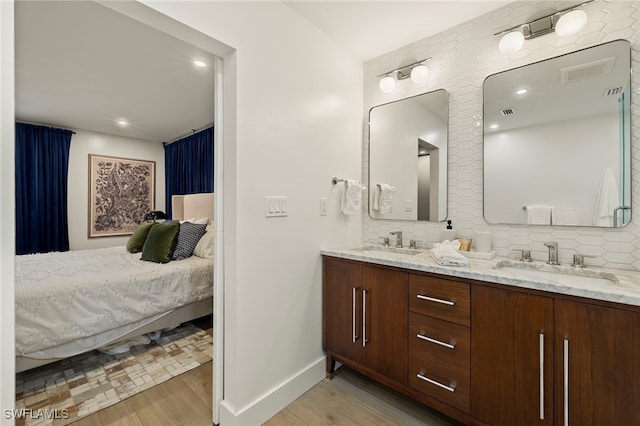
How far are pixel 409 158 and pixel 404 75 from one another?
62 cm

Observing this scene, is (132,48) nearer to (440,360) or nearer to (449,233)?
(449,233)

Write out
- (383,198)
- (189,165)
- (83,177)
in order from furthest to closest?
(189,165)
(83,177)
(383,198)

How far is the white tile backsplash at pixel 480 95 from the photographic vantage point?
1384mm

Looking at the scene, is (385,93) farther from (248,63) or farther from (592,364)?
(592,364)

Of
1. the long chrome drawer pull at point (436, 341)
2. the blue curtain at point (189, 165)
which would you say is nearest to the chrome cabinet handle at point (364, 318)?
the long chrome drawer pull at point (436, 341)

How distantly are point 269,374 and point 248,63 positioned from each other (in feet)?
5.75

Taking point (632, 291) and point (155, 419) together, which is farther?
point (155, 419)

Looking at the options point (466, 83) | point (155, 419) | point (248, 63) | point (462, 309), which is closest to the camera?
point (462, 309)

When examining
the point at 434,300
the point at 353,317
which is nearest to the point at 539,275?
the point at 434,300

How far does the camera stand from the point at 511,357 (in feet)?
4.04

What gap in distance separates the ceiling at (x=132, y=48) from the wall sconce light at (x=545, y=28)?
9.3 inches

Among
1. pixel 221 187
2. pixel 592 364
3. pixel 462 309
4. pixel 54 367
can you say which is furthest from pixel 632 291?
pixel 54 367

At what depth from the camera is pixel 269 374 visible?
1.62m

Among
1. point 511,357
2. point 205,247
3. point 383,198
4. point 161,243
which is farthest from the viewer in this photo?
point 205,247
